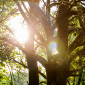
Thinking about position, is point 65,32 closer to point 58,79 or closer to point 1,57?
point 58,79

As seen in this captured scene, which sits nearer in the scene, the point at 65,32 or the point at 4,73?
the point at 65,32

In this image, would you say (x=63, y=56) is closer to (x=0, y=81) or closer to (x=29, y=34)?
(x=29, y=34)

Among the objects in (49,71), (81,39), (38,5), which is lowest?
(49,71)

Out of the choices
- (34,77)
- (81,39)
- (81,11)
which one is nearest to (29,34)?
(34,77)

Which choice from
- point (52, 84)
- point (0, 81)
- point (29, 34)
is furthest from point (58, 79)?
point (0, 81)

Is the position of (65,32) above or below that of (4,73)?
above

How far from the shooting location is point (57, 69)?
16.8 ft

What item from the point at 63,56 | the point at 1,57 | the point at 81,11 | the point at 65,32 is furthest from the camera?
→ the point at 1,57

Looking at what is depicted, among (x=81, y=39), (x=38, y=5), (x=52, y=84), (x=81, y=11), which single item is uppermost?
(x=38, y=5)

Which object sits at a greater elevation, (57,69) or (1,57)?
(1,57)

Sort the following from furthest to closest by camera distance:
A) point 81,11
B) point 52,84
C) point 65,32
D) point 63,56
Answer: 1. point 65,32
2. point 63,56
3. point 52,84
4. point 81,11

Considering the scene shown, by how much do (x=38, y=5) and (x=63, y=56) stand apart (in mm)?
2926

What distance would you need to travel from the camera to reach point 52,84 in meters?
5.02

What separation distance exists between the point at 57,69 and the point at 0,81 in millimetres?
4031
